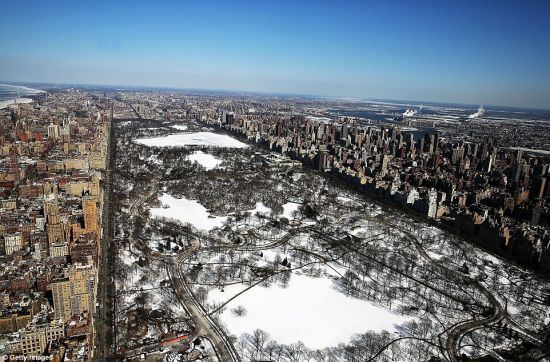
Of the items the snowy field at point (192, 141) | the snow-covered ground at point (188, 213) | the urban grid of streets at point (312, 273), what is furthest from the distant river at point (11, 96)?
the urban grid of streets at point (312, 273)

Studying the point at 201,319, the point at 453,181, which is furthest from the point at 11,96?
the point at 201,319

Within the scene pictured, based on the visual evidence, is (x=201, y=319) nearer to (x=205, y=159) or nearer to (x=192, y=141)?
(x=205, y=159)

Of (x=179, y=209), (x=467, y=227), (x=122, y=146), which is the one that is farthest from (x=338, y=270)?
(x=122, y=146)

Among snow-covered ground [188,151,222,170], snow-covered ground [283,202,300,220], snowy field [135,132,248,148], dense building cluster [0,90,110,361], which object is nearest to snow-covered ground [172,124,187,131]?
snowy field [135,132,248,148]

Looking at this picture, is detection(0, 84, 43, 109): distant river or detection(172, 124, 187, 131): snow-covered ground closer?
detection(172, 124, 187, 131): snow-covered ground

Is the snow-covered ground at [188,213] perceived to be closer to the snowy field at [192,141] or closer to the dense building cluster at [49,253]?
the dense building cluster at [49,253]

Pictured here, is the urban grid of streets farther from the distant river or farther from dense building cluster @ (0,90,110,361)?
the distant river
